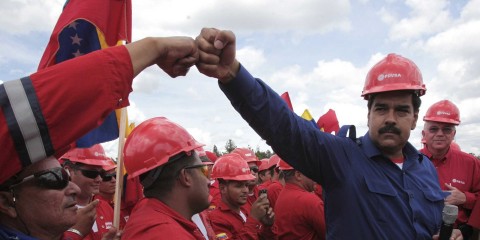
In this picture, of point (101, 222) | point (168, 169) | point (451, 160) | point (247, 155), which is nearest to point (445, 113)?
point (451, 160)

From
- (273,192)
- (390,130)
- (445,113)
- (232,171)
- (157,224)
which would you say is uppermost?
(445,113)

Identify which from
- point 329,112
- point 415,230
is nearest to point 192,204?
point 415,230

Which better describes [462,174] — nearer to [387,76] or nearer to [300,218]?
[300,218]

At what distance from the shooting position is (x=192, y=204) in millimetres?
2953

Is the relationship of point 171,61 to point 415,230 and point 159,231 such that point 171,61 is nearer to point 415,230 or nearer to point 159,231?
point 159,231

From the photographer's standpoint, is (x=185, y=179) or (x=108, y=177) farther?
(x=108, y=177)

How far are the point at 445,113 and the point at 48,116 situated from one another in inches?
249

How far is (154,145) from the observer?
2977 mm

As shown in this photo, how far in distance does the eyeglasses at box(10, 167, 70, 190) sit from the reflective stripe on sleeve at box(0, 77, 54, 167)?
0.44 meters

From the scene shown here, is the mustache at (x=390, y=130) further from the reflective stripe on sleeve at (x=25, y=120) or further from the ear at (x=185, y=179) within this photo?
the reflective stripe on sleeve at (x=25, y=120)

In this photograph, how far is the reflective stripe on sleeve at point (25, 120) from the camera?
4.77 ft

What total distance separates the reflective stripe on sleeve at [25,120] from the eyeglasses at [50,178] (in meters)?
0.44

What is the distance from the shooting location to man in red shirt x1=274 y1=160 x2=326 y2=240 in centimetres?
488

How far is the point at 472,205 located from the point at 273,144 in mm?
4541
